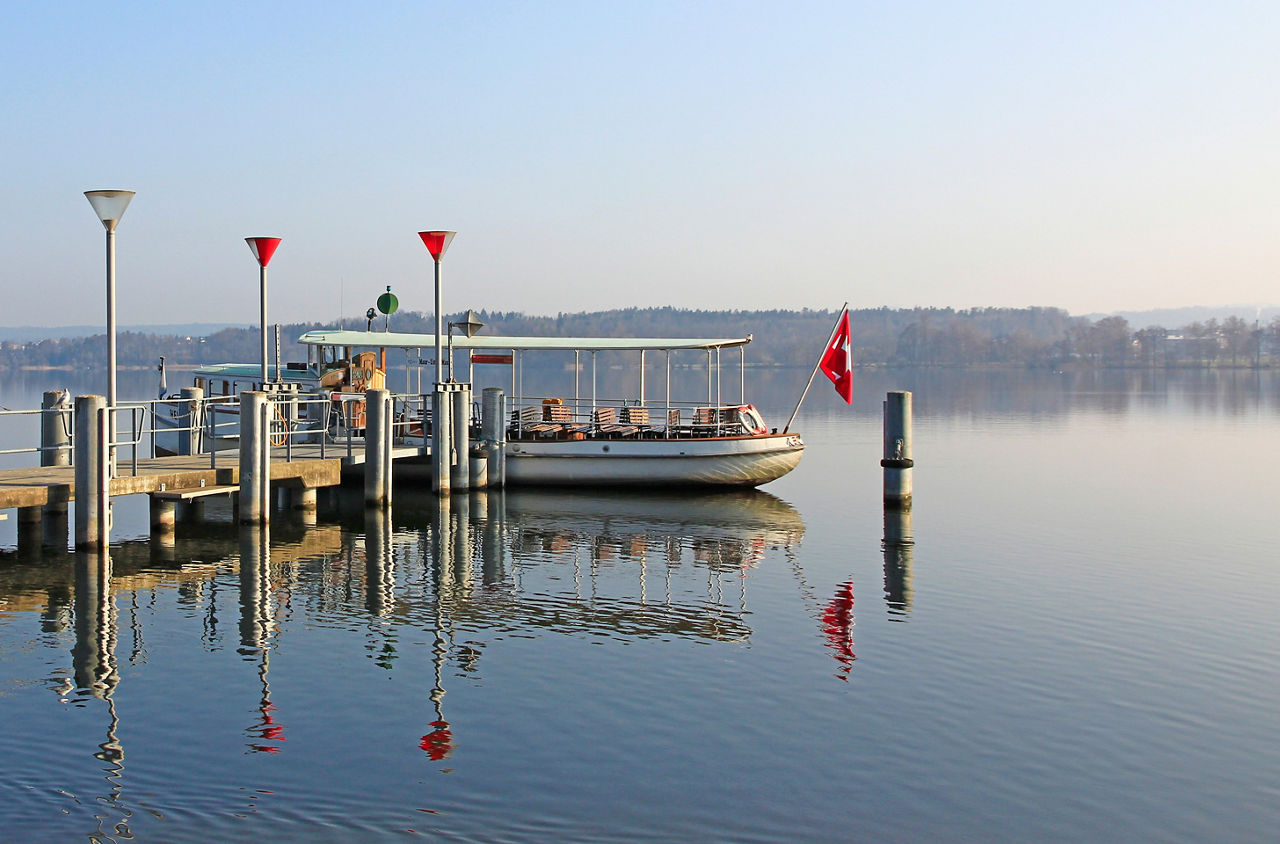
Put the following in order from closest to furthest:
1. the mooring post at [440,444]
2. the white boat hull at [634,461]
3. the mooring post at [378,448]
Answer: the mooring post at [378,448] → the mooring post at [440,444] → the white boat hull at [634,461]

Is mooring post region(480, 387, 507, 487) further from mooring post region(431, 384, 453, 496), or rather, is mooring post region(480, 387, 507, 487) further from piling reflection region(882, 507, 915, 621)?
piling reflection region(882, 507, 915, 621)

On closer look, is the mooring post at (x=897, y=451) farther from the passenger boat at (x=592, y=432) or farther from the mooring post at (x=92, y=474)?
the mooring post at (x=92, y=474)

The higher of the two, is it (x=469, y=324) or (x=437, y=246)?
(x=437, y=246)

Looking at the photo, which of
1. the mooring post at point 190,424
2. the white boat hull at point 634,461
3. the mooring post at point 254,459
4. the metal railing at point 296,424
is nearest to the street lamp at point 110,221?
the mooring post at point 254,459

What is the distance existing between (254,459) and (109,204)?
5321mm

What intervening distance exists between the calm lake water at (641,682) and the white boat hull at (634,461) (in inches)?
165

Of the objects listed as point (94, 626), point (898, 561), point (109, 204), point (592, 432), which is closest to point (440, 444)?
point (592, 432)

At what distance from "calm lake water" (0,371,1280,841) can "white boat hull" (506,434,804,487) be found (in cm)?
419

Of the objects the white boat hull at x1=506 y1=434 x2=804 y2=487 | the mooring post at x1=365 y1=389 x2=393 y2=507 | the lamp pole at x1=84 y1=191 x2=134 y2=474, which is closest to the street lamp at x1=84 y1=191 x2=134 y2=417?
the lamp pole at x1=84 y1=191 x2=134 y2=474

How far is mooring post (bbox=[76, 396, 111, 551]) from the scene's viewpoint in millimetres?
20406

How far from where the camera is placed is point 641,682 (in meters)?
14.3

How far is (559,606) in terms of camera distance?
18.6 metres

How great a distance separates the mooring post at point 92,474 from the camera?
66.9ft

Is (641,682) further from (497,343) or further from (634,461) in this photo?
(497,343)
